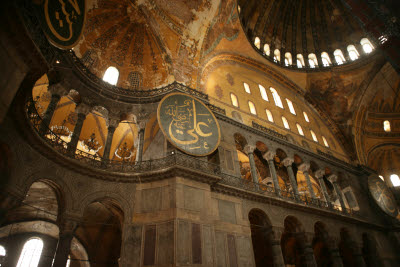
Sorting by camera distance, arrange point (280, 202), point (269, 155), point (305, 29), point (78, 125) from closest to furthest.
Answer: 1. point (78, 125)
2. point (280, 202)
3. point (269, 155)
4. point (305, 29)

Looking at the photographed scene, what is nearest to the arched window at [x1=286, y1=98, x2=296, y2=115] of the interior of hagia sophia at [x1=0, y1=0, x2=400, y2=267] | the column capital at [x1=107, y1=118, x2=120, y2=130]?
the interior of hagia sophia at [x1=0, y1=0, x2=400, y2=267]

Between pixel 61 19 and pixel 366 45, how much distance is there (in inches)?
847

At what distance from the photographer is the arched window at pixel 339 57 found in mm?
19447

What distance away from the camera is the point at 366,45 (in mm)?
19297

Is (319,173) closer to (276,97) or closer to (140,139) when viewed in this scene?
(276,97)

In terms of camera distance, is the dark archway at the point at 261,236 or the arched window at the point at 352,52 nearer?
the dark archway at the point at 261,236

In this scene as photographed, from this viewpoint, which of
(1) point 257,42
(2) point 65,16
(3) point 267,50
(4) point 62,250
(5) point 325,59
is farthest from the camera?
(5) point 325,59

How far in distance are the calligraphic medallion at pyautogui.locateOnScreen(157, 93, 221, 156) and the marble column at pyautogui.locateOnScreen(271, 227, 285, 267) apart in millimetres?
4177

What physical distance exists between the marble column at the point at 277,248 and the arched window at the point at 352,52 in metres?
16.0

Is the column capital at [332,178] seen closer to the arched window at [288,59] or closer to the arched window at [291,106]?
the arched window at [291,106]

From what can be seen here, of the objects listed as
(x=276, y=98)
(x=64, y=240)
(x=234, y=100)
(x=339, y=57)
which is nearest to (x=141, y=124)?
(x=64, y=240)

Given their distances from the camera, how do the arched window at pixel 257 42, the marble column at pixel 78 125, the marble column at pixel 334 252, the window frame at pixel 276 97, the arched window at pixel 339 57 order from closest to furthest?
the marble column at pixel 78 125
the marble column at pixel 334 252
the window frame at pixel 276 97
the arched window at pixel 257 42
the arched window at pixel 339 57

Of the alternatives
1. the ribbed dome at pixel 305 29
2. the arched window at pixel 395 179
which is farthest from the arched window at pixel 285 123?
the arched window at pixel 395 179

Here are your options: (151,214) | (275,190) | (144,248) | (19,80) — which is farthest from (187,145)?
(19,80)
